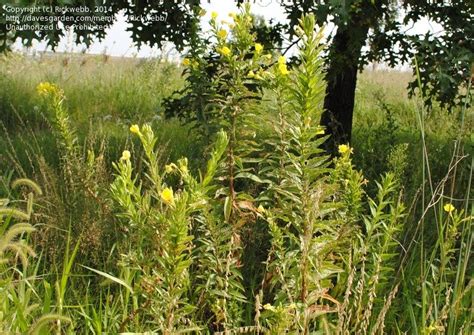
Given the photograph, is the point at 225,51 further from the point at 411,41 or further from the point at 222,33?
the point at 411,41

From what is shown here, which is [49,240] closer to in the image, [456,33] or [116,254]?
[116,254]

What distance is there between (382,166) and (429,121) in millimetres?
2194

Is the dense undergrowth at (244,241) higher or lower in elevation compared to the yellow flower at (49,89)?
lower

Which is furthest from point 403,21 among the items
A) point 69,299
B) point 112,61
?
point 112,61

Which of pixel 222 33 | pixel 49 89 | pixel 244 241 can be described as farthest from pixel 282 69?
pixel 49 89

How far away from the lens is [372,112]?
25.9ft

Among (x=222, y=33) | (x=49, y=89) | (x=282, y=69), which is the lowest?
(x=49, y=89)

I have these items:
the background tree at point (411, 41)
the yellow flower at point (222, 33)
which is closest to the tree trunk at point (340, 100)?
the background tree at point (411, 41)

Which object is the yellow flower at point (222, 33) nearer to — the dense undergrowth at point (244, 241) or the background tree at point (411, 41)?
the dense undergrowth at point (244, 241)

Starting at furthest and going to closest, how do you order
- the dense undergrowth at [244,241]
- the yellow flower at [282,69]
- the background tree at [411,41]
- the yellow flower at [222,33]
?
the background tree at [411,41] < the yellow flower at [222,33] < the yellow flower at [282,69] < the dense undergrowth at [244,241]

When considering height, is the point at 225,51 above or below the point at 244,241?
above

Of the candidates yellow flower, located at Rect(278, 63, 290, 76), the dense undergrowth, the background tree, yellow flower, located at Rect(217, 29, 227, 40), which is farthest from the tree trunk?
yellow flower, located at Rect(278, 63, 290, 76)

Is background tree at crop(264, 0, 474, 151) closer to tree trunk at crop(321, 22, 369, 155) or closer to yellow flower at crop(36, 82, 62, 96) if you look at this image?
→ tree trunk at crop(321, 22, 369, 155)

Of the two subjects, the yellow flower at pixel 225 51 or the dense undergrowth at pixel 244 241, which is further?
the yellow flower at pixel 225 51
